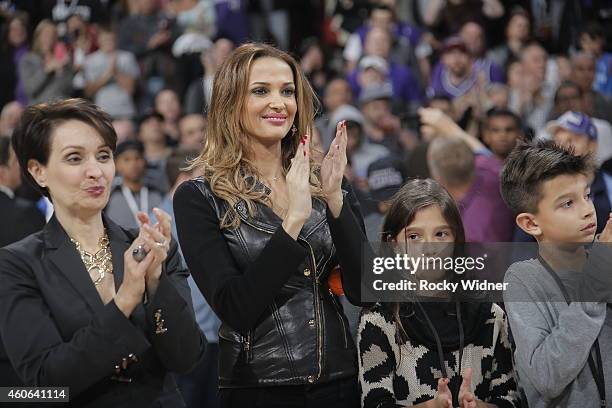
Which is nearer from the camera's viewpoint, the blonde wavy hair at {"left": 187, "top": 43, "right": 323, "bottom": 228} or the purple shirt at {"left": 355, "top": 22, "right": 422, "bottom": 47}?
the blonde wavy hair at {"left": 187, "top": 43, "right": 323, "bottom": 228}

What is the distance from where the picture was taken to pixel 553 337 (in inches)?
109

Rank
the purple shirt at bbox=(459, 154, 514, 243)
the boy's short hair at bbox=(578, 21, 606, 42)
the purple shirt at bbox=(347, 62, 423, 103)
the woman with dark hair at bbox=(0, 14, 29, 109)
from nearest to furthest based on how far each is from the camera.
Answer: the purple shirt at bbox=(459, 154, 514, 243), the boy's short hair at bbox=(578, 21, 606, 42), the purple shirt at bbox=(347, 62, 423, 103), the woman with dark hair at bbox=(0, 14, 29, 109)

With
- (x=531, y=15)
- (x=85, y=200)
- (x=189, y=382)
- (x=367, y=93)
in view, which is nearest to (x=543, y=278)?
(x=85, y=200)

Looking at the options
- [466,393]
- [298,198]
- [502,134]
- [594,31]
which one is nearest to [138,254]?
[298,198]

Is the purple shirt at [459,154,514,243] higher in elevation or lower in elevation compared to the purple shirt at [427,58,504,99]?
lower

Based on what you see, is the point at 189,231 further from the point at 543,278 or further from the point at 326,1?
the point at 326,1

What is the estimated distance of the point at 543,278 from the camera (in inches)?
114

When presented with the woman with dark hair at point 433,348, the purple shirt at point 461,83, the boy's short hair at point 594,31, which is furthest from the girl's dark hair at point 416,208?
the boy's short hair at point 594,31

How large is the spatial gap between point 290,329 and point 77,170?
2.67 ft

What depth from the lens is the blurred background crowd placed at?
7.83 m

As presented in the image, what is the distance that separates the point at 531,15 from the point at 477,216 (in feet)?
22.5

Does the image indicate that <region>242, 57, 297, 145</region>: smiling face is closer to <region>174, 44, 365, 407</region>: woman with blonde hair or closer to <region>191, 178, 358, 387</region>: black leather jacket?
<region>174, 44, 365, 407</region>: woman with blonde hair

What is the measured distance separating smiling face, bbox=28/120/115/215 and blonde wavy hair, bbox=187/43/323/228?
29 cm

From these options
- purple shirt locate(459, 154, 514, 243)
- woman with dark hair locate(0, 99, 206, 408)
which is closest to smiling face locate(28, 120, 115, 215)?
woman with dark hair locate(0, 99, 206, 408)
